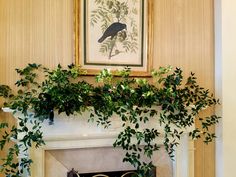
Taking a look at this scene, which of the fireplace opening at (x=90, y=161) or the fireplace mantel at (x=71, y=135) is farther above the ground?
the fireplace mantel at (x=71, y=135)

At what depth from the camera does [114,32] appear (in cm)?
216

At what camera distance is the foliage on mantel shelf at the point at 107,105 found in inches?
68.7

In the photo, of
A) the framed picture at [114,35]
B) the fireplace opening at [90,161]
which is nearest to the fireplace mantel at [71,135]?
the fireplace opening at [90,161]

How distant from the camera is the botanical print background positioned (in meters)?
2.10

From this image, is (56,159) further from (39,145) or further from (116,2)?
(116,2)

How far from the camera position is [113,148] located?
6.89 ft

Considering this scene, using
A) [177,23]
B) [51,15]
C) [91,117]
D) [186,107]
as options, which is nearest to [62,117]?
[91,117]

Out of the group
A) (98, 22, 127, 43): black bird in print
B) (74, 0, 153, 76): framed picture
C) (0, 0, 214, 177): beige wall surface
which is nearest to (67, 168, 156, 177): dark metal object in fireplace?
(0, 0, 214, 177): beige wall surface

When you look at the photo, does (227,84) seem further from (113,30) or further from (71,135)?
(71,135)

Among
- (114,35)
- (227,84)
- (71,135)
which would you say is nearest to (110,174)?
(71,135)

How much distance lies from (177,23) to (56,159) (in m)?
1.40

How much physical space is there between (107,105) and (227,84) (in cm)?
109

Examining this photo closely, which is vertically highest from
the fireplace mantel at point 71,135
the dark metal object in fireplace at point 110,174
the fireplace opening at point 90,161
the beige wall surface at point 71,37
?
the beige wall surface at point 71,37

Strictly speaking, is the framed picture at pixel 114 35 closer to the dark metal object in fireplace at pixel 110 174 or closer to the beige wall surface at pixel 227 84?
the beige wall surface at pixel 227 84
